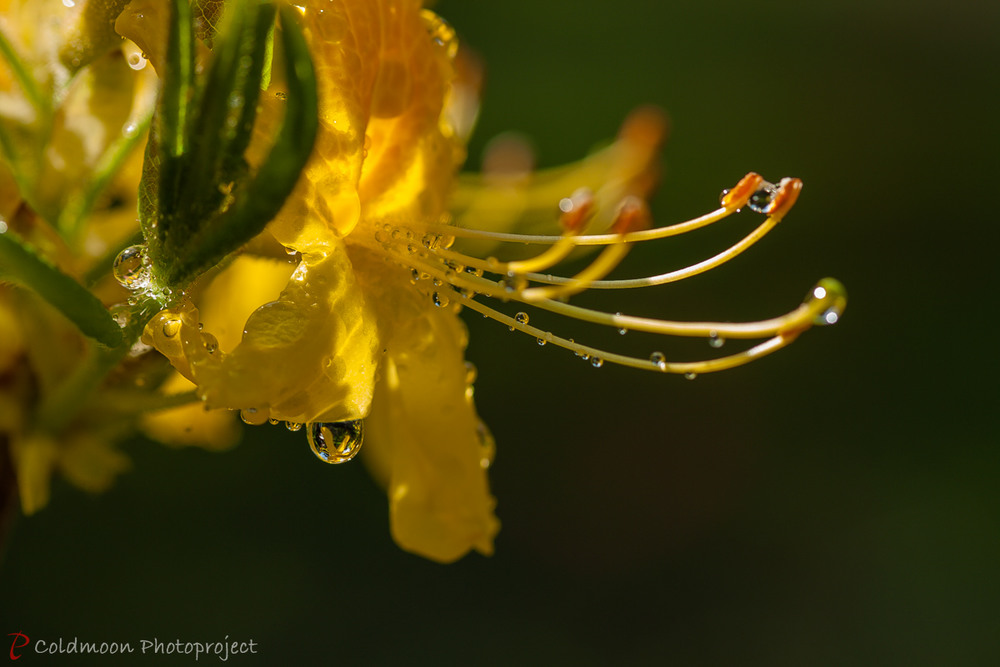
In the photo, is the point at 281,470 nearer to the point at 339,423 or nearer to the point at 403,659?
the point at 403,659

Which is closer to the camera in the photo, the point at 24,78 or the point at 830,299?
the point at 830,299

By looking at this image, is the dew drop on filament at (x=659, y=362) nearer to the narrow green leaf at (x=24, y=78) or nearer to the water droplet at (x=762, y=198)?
the water droplet at (x=762, y=198)

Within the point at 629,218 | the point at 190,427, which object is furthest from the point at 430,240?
the point at 190,427

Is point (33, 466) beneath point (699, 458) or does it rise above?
above

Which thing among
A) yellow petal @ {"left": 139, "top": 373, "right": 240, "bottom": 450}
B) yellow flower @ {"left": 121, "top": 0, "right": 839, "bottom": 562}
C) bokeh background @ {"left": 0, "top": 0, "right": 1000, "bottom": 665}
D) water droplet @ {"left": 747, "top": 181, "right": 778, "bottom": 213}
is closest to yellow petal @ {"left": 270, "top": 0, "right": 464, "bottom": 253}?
yellow flower @ {"left": 121, "top": 0, "right": 839, "bottom": 562}

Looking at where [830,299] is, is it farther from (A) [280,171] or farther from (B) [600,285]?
(A) [280,171]

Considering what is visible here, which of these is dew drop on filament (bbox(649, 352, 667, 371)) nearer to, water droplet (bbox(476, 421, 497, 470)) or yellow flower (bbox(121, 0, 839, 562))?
yellow flower (bbox(121, 0, 839, 562))

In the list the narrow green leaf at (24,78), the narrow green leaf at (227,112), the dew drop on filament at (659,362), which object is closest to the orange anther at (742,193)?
the dew drop on filament at (659,362)
